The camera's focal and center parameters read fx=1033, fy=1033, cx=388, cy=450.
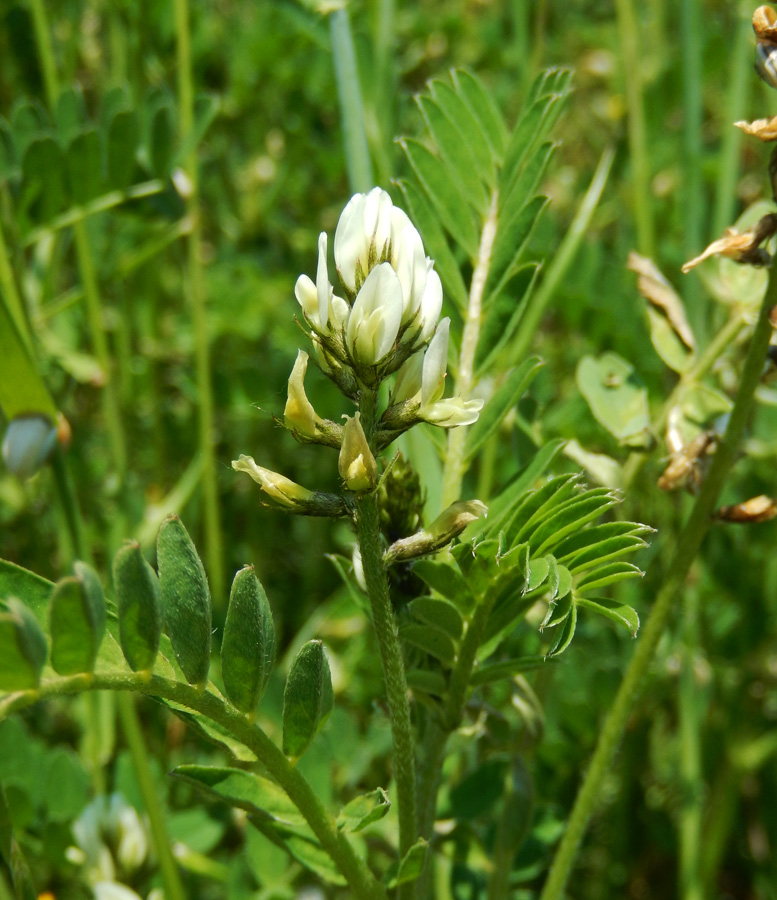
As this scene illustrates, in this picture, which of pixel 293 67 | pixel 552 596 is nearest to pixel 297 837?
pixel 552 596

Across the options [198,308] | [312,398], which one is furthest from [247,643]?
[312,398]

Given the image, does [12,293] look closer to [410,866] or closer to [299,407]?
[299,407]

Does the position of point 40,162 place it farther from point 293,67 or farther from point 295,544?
point 293,67

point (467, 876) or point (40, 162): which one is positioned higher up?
point (40, 162)

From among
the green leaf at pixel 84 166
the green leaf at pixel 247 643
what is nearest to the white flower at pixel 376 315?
the green leaf at pixel 247 643

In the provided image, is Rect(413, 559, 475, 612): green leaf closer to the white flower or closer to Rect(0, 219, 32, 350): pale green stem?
the white flower

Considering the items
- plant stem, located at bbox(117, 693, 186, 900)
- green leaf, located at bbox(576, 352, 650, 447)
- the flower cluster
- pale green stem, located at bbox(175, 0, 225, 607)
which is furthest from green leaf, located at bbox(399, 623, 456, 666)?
pale green stem, located at bbox(175, 0, 225, 607)
